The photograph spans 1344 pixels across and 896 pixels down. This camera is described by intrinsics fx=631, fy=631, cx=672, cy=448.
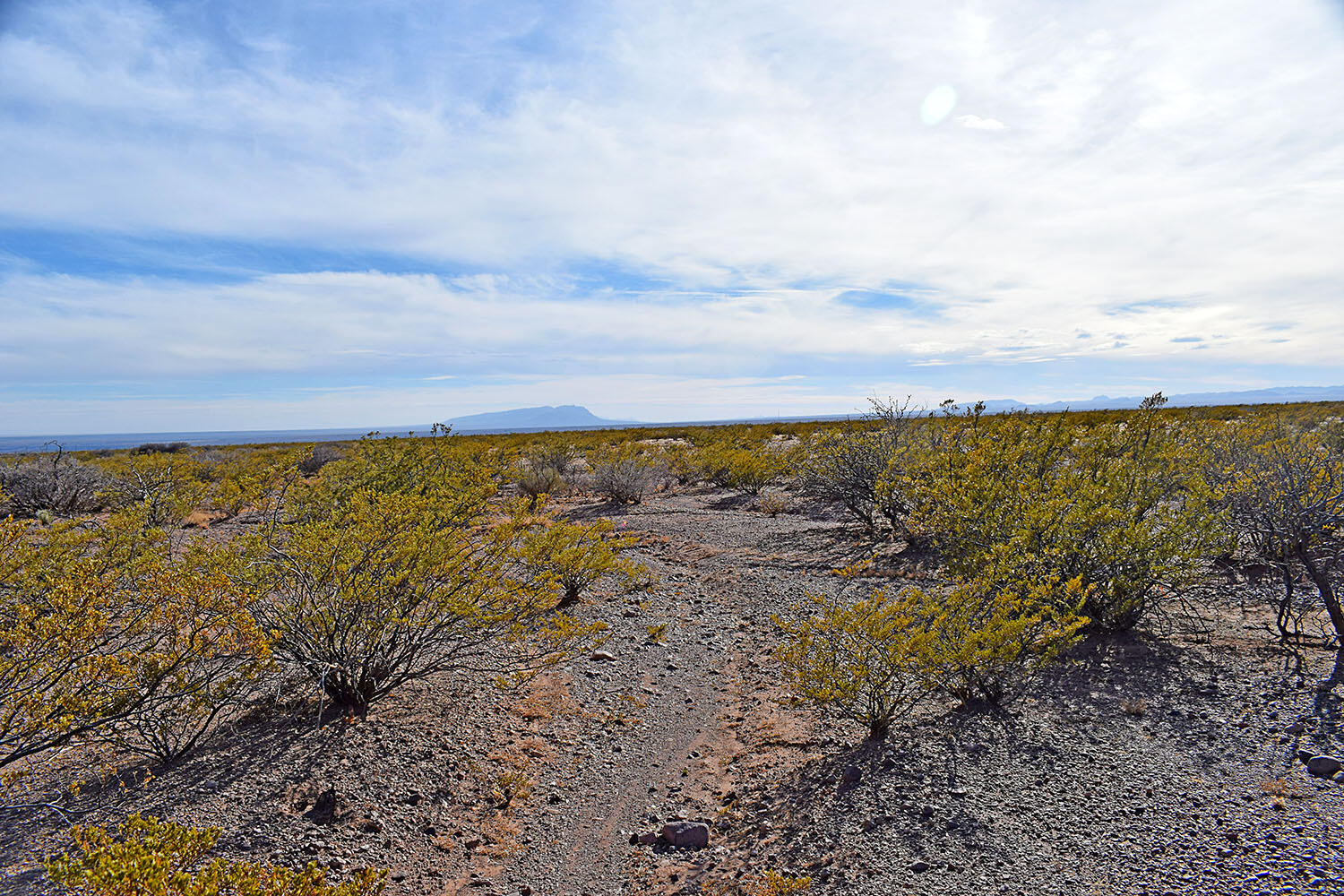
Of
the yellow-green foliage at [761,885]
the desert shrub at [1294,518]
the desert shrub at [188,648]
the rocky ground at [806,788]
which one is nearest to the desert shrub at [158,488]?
the desert shrub at [188,648]

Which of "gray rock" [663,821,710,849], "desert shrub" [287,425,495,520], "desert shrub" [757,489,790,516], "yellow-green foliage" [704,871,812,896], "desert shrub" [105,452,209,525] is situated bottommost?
"gray rock" [663,821,710,849]

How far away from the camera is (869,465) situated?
12555 mm

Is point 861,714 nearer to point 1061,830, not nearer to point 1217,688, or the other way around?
point 1061,830

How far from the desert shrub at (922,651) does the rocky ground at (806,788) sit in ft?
0.79

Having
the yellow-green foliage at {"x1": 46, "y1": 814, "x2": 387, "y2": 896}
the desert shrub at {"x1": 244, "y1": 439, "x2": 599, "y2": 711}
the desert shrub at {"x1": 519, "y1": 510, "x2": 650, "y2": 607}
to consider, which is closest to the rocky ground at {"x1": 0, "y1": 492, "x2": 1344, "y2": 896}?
the desert shrub at {"x1": 244, "y1": 439, "x2": 599, "y2": 711}

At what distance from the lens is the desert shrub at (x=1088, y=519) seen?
5.77 metres

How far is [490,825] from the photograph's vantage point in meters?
4.51

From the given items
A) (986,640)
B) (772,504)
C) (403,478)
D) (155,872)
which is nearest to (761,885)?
(986,640)

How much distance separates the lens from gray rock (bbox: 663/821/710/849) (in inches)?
167

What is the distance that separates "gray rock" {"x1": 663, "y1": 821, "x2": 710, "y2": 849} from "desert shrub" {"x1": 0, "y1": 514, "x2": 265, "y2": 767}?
292cm

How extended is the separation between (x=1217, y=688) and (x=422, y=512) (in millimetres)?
6611

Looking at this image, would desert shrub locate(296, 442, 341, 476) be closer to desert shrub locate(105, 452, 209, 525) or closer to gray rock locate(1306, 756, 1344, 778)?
desert shrub locate(105, 452, 209, 525)

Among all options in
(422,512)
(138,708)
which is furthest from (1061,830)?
(138,708)

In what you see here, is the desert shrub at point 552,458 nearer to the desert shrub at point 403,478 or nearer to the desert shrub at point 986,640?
the desert shrub at point 403,478
